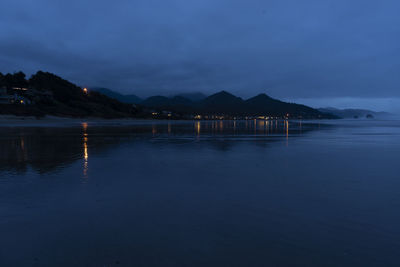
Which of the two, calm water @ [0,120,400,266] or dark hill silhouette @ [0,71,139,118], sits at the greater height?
dark hill silhouette @ [0,71,139,118]

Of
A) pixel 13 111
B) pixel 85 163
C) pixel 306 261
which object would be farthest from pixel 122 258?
pixel 13 111

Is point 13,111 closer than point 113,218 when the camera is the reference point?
No

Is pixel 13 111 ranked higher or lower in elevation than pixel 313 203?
higher

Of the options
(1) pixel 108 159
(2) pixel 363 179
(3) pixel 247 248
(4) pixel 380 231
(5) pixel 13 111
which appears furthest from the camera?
(5) pixel 13 111

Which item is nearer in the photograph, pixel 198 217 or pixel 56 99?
pixel 198 217

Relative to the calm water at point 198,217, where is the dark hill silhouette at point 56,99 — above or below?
above

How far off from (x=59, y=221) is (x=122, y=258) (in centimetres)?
274

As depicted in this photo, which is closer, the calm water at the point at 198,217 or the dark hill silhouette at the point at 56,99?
the calm water at the point at 198,217

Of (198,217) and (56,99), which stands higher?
(56,99)

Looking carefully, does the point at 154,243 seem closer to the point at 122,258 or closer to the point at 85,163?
the point at 122,258

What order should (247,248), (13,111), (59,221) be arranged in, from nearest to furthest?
(247,248), (59,221), (13,111)

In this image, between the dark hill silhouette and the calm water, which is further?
the dark hill silhouette

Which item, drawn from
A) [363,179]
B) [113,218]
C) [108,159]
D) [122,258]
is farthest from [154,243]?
[108,159]

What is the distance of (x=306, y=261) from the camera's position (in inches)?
188
